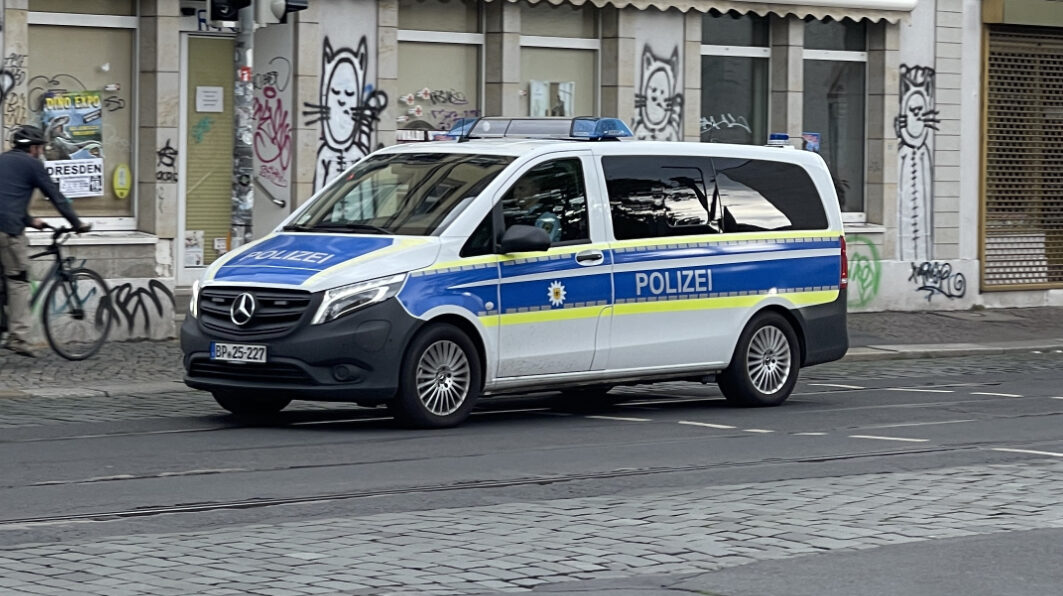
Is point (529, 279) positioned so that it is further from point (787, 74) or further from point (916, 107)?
point (916, 107)

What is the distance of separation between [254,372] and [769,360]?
4.19 meters

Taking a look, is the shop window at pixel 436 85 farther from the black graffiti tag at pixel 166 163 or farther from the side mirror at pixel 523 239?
the side mirror at pixel 523 239

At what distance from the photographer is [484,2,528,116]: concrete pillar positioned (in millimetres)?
21203

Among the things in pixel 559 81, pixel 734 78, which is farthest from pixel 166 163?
pixel 734 78

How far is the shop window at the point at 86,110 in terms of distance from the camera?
18.1 m

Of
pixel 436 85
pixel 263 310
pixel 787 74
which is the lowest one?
pixel 263 310

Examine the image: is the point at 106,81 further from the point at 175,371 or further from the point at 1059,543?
the point at 1059,543

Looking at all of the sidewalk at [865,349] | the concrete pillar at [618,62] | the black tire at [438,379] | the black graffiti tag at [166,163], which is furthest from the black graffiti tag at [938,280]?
the black tire at [438,379]

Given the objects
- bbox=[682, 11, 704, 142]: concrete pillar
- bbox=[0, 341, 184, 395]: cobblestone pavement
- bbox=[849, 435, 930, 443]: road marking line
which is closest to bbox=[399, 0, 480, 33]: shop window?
Answer: bbox=[682, 11, 704, 142]: concrete pillar

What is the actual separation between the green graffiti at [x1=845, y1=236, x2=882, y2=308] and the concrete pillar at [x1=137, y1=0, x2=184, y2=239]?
28.8ft

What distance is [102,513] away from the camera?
861 centimetres

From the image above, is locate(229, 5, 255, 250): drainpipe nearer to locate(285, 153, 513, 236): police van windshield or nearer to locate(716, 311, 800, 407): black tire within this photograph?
locate(285, 153, 513, 236): police van windshield

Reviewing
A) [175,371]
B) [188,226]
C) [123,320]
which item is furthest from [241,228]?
[188,226]

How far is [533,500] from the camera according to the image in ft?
30.3
